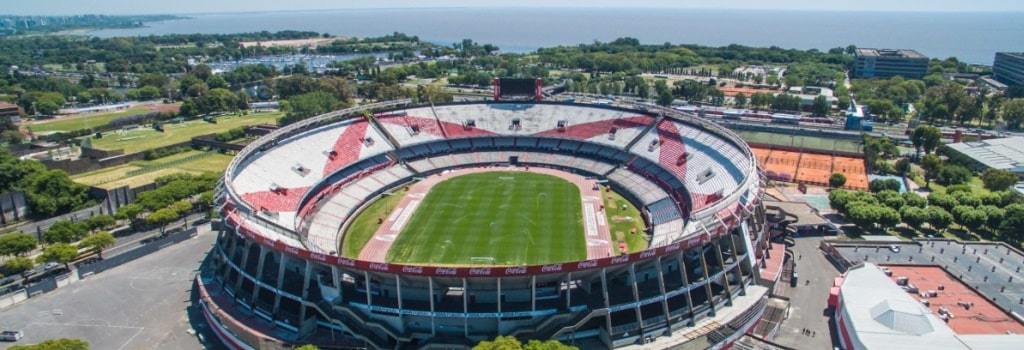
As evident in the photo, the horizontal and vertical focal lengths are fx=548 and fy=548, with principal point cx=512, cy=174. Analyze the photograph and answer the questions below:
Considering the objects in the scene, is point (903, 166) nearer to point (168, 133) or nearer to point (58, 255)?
point (58, 255)

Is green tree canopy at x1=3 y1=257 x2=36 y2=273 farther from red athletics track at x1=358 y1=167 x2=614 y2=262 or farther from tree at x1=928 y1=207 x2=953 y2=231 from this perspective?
tree at x1=928 y1=207 x2=953 y2=231

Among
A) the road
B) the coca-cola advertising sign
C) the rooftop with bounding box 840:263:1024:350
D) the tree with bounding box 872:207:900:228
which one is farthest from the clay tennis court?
the coca-cola advertising sign

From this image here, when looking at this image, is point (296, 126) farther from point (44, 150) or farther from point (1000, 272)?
point (1000, 272)

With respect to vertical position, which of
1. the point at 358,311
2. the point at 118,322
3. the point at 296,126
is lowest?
the point at 118,322

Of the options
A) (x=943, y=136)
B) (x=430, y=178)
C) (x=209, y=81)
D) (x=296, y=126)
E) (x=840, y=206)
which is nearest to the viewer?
(x=840, y=206)

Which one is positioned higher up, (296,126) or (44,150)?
(296,126)

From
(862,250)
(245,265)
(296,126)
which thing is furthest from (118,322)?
(862,250)
